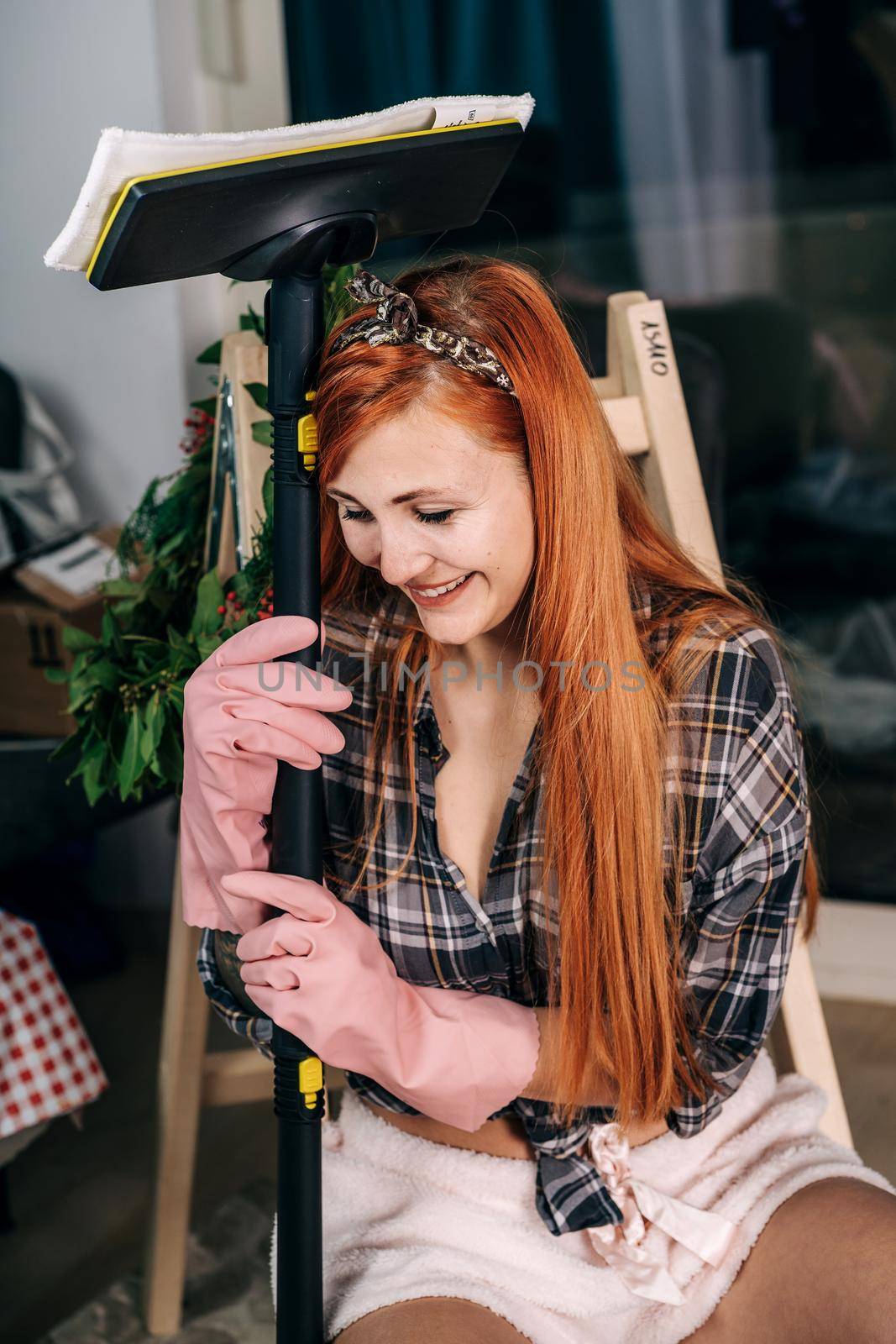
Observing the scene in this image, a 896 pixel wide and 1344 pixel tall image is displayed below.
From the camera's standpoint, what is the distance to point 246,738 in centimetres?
93

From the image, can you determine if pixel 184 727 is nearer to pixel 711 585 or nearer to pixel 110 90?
pixel 711 585

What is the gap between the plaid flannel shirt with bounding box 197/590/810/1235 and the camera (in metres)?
1.08

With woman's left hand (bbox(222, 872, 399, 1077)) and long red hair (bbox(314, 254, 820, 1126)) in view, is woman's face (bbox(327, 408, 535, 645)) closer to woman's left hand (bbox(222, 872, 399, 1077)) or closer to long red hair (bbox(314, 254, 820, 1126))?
long red hair (bbox(314, 254, 820, 1126))

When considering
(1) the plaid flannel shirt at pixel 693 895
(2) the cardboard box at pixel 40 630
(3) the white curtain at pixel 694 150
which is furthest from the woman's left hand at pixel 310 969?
(3) the white curtain at pixel 694 150

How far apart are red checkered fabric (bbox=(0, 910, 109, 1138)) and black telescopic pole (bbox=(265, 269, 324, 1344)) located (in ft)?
2.64

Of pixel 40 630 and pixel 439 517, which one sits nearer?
pixel 439 517

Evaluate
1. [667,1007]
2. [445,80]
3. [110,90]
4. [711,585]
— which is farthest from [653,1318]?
[445,80]

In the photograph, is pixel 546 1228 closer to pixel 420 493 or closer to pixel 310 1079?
pixel 310 1079

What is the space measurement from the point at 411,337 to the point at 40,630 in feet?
3.49

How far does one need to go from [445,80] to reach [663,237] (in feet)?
1.69

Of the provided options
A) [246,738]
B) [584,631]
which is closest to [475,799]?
[584,631]

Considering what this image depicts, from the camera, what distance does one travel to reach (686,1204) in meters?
1.12

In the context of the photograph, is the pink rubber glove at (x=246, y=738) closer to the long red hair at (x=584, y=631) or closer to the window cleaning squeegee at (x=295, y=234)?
the window cleaning squeegee at (x=295, y=234)

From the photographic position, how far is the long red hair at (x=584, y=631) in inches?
38.9
